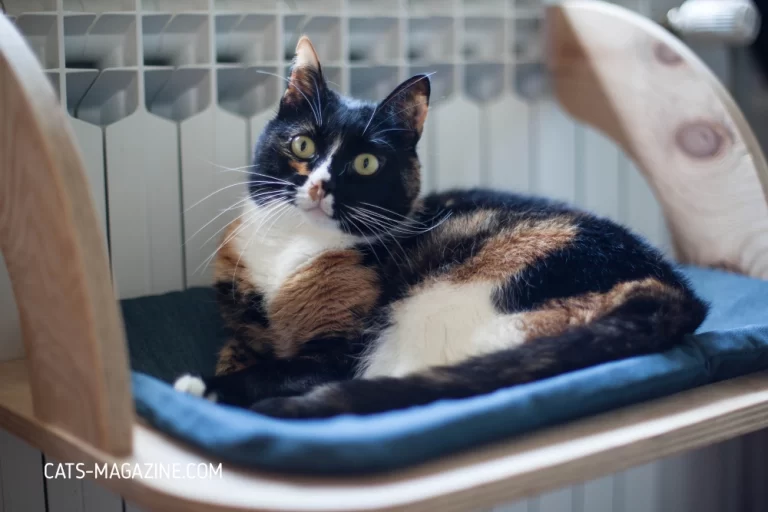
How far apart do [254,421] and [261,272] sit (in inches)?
17.9

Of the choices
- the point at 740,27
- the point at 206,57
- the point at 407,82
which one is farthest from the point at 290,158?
the point at 740,27

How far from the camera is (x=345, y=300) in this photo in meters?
1.12

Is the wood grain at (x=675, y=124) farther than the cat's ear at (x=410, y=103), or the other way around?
the wood grain at (x=675, y=124)

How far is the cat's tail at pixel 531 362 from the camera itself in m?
0.81

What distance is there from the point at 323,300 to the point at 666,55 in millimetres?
789

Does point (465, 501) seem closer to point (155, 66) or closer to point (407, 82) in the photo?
point (407, 82)

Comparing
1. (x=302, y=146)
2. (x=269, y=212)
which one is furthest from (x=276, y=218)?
(x=302, y=146)

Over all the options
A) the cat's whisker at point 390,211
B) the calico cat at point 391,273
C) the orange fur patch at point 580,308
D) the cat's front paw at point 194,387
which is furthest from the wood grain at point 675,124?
the cat's front paw at point 194,387

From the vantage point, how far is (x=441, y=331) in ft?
3.46

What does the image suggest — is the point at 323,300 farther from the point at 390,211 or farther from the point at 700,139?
the point at 700,139

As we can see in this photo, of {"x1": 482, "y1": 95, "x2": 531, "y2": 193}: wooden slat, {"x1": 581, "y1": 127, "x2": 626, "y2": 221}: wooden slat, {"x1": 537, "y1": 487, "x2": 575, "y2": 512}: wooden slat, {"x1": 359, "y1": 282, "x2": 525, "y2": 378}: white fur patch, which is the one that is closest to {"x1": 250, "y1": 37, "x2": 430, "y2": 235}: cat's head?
{"x1": 359, "y1": 282, "x2": 525, "y2": 378}: white fur patch

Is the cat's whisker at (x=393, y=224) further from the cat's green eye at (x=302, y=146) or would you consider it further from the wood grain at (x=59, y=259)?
the wood grain at (x=59, y=259)

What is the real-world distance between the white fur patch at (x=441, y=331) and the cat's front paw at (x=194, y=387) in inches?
7.9

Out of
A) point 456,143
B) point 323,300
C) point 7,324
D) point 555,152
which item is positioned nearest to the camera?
point 323,300
